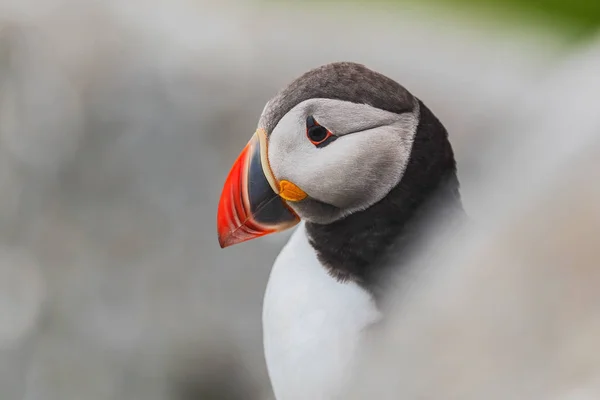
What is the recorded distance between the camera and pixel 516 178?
0.71 m

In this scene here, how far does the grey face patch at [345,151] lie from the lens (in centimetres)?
129

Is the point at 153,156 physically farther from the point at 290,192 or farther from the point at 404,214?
the point at 404,214

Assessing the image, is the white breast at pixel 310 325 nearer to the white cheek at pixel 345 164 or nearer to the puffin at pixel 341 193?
the puffin at pixel 341 193

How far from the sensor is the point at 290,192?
136cm

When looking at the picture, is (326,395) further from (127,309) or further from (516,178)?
(127,309)

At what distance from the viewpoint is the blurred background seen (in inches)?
86.9

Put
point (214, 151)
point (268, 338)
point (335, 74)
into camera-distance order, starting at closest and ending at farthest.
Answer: point (335, 74) < point (268, 338) < point (214, 151)

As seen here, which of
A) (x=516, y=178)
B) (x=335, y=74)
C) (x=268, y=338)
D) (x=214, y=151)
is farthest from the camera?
(x=214, y=151)

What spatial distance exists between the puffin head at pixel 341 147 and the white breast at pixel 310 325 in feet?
0.48

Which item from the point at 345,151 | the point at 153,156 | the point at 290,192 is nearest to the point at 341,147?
the point at 345,151

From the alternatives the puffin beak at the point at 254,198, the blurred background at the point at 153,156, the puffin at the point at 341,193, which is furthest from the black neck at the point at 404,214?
the blurred background at the point at 153,156

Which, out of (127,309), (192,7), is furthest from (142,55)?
(127,309)

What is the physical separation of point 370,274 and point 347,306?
0.07m

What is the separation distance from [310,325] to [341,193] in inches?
10.0
